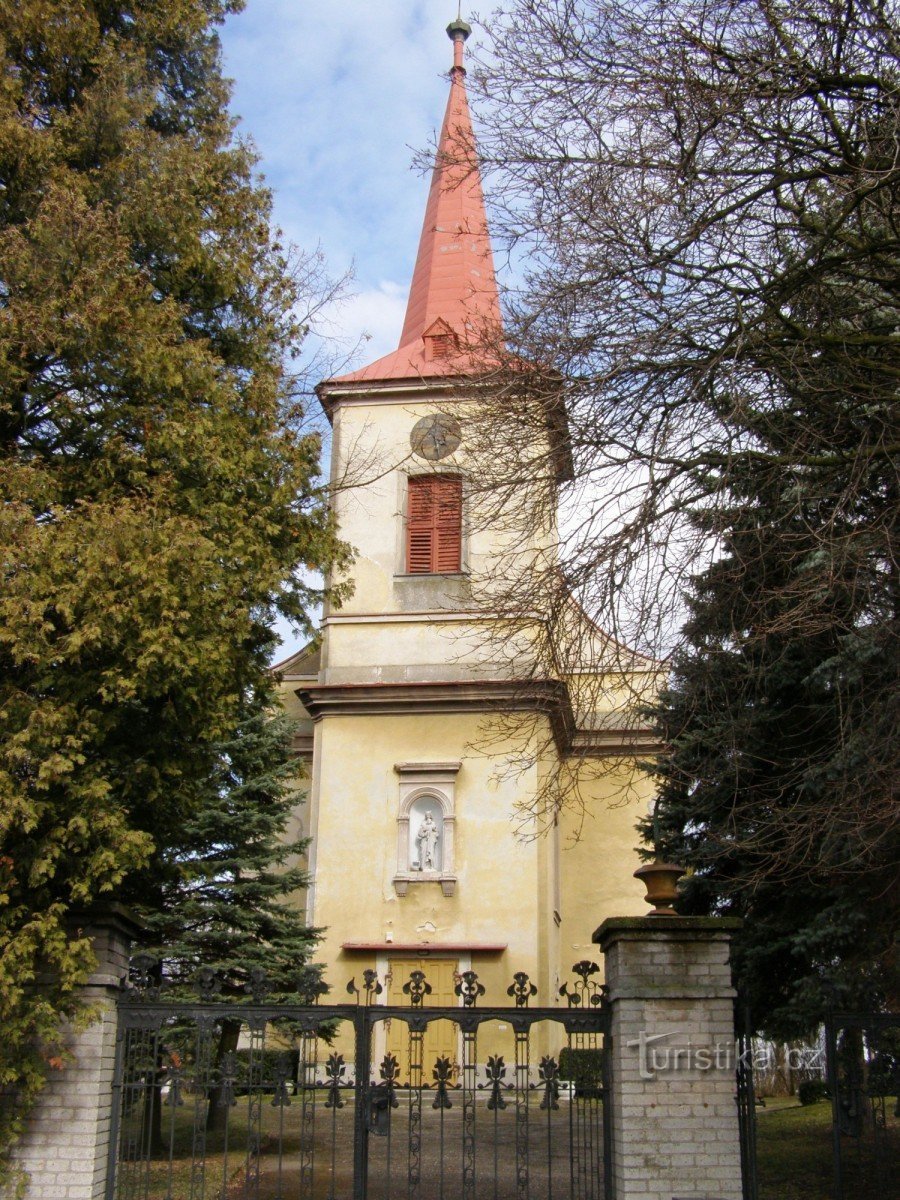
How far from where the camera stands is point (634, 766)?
9.93m

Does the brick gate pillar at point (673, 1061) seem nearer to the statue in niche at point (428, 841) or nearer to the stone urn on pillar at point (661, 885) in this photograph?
the stone urn on pillar at point (661, 885)

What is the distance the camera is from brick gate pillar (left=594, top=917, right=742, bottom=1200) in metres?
6.75

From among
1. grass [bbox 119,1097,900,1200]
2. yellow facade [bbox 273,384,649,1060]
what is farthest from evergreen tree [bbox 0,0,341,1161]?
yellow facade [bbox 273,384,649,1060]

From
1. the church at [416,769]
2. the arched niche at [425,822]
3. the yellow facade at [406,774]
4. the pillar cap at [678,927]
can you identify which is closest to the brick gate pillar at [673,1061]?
the pillar cap at [678,927]

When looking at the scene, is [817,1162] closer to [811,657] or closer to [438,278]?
[811,657]

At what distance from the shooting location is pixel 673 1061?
22.7 feet

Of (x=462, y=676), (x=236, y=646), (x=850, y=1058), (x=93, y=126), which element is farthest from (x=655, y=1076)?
(x=462, y=676)

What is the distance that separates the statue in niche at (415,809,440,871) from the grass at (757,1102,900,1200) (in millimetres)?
6893

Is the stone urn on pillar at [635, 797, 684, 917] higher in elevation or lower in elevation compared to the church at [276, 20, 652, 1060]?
lower

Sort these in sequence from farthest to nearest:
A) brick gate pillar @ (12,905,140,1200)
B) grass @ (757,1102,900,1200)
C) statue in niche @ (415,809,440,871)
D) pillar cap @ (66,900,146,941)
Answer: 1. statue in niche @ (415,809,440,871)
2. grass @ (757,1102,900,1200)
3. pillar cap @ (66,900,146,941)
4. brick gate pillar @ (12,905,140,1200)

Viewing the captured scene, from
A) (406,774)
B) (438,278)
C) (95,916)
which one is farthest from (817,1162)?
(438,278)

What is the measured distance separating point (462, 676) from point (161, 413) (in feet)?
39.5

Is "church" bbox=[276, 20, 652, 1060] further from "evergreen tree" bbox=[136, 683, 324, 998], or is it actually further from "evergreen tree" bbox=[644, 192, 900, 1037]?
"evergreen tree" bbox=[644, 192, 900, 1037]

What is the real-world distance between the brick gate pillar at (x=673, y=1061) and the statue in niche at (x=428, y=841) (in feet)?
40.8
